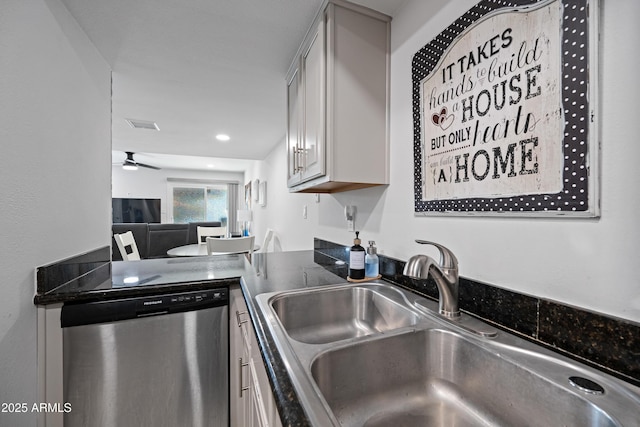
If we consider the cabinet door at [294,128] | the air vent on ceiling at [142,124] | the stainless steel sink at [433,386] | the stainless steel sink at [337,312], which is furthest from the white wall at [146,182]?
the stainless steel sink at [433,386]

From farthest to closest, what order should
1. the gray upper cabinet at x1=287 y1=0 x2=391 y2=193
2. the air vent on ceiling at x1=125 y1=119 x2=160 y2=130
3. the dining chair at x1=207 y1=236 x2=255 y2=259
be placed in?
the dining chair at x1=207 y1=236 x2=255 y2=259, the air vent on ceiling at x1=125 y1=119 x2=160 y2=130, the gray upper cabinet at x1=287 y1=0 x2=391 y2=193

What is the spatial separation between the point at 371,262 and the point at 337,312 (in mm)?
296

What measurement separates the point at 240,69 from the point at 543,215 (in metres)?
1.78

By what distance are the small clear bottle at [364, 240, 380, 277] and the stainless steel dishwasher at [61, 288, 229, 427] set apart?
0.73 meters

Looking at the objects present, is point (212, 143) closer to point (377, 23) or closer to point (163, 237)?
point (163, 237)

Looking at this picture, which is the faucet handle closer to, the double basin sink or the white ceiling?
the double basin sink

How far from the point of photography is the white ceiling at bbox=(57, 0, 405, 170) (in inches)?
46.3

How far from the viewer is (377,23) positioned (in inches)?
48.4

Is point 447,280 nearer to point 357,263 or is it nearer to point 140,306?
point 357,263

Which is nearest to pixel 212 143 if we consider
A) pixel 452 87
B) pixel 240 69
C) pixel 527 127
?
pixel 240 69

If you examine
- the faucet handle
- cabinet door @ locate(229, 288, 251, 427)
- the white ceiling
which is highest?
the white ceiling

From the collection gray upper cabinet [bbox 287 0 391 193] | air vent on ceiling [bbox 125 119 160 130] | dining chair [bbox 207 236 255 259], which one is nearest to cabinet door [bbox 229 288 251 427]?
gray upper cabinet [bbox 287 0 391 193]

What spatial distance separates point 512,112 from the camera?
28.5 inches

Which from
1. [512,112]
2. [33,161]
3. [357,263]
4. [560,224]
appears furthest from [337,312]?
[33,161]
